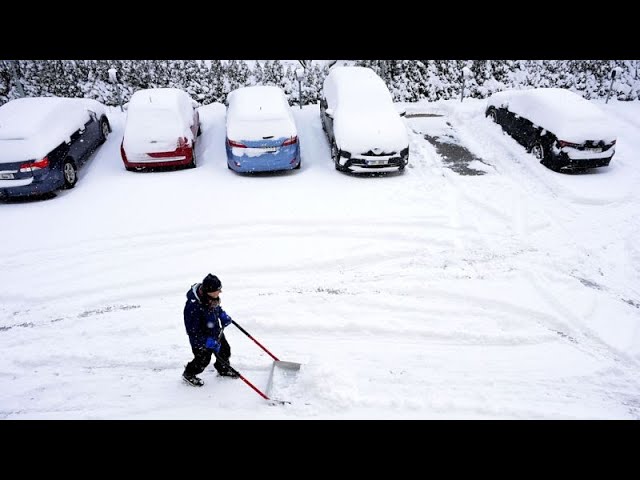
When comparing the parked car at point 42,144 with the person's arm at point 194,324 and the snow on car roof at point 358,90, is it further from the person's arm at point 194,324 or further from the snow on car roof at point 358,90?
the person's arm at point 194,324

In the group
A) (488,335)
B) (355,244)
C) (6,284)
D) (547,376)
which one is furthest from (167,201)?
(547,376)

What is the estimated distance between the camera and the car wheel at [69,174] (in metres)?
9.28

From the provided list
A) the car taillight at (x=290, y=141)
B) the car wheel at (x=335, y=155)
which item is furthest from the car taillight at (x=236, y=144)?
the car wheel at (x=335, y=155)

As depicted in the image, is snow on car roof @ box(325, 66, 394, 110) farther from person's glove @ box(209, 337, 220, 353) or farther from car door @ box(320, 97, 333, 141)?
person's glove @ box(209, 337, 220, 353)

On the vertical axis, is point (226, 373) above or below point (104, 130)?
below

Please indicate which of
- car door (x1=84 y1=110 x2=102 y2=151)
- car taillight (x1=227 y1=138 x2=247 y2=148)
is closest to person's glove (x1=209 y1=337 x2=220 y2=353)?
car taillight (x1=227 y1=138 x2=247 y2=148)

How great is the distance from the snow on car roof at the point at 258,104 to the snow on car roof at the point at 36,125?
355 centimetres

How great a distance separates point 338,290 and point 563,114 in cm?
724

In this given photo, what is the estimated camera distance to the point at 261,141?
9.61 metres

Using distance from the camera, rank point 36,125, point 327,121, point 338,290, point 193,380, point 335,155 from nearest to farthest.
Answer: point 193,380
point 338,290
point 36,125
point 335,155
point 327,121

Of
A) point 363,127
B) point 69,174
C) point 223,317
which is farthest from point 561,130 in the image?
point 69,174

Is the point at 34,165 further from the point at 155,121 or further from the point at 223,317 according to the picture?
the point at 223,317

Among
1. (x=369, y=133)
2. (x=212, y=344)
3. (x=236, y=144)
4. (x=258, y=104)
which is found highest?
(x=258, y=104)

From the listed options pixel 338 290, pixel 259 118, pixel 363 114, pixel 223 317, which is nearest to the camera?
pixel 223 317
